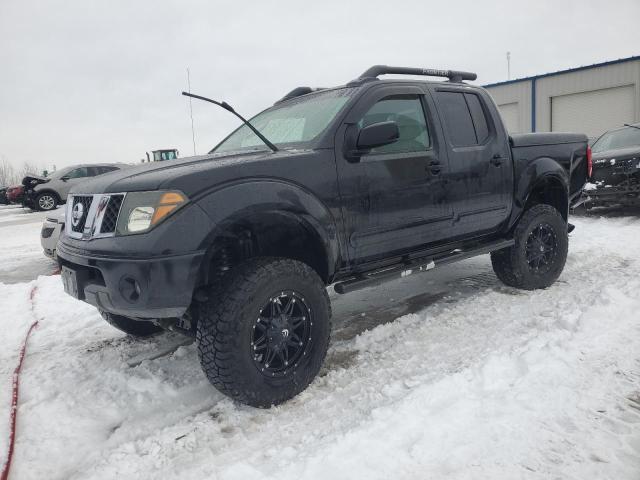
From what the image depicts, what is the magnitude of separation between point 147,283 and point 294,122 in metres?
1.71

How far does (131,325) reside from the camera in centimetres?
348

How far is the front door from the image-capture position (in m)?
2.87

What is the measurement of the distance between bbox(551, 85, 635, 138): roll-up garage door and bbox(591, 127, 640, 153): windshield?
1105 centimetres

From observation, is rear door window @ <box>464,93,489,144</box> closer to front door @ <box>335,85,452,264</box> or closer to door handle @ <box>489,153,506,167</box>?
door handle @ <box>489,153,506,167</box>

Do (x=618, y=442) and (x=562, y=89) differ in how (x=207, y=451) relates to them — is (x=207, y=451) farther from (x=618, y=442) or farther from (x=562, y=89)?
(x=562, y=89)

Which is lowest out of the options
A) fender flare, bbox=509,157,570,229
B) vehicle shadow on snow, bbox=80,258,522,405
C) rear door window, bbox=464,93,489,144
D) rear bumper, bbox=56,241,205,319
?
vehicle shadow on snow, bbox=80,258,522,405

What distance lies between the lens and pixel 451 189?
11.3 ft

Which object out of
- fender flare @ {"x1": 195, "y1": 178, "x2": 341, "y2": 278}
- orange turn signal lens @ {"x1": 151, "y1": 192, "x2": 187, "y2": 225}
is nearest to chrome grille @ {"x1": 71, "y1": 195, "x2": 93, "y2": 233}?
orange turn signal lens @ {"x1": 151, "y1": 192, "x2": 187, "y2": 225}

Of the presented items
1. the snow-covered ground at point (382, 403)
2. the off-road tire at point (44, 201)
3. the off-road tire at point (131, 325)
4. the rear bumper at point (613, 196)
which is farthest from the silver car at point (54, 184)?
the rear bumper at point (613, 196)

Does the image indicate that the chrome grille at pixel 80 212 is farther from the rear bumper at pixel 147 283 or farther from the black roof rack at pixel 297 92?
the black roof rack at pixel 297 92

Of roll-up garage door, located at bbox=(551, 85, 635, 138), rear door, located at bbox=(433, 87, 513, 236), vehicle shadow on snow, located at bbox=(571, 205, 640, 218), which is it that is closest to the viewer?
rear door, located at bbox=(433, 87, 513, 236)

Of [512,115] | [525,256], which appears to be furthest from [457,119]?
[512,115]

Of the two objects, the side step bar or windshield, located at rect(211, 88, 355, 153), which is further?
windshield, located at rect(211, 88, 355, 153)

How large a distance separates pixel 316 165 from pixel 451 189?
1.25 metres
